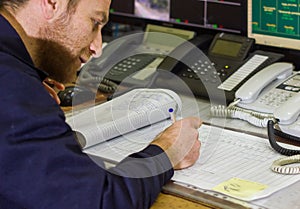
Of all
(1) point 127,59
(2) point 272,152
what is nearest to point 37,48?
(2) point 272,152

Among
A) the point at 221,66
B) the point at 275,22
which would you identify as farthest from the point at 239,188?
the point at 275,22

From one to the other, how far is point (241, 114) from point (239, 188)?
0.44 metres

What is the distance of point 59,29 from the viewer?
1.33 m

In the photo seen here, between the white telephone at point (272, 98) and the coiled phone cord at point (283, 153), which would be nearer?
the coiled phone cord at point (283, 153)

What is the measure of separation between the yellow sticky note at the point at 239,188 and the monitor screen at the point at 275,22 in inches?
31.1

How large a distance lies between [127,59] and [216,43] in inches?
12.2

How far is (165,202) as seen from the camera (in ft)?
4.55

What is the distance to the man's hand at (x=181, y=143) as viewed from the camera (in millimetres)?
1472

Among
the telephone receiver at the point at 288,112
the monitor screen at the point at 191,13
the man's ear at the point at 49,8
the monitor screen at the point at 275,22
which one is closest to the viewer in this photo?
the man's ear at the point at 49,8

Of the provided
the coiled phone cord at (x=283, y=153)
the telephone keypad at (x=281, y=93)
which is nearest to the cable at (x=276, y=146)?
the coiled phone cord at (x=283, y=153)

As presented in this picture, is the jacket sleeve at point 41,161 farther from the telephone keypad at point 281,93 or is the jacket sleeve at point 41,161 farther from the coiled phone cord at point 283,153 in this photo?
the telephone keypad at point 281,93

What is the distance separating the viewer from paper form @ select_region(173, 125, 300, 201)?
143 centimetres

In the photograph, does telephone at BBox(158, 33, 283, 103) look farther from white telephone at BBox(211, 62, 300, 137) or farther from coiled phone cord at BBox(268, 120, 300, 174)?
coiled phone cord at BBox(268, 120, 300, 174)

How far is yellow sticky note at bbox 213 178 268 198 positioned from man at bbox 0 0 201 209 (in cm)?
12
